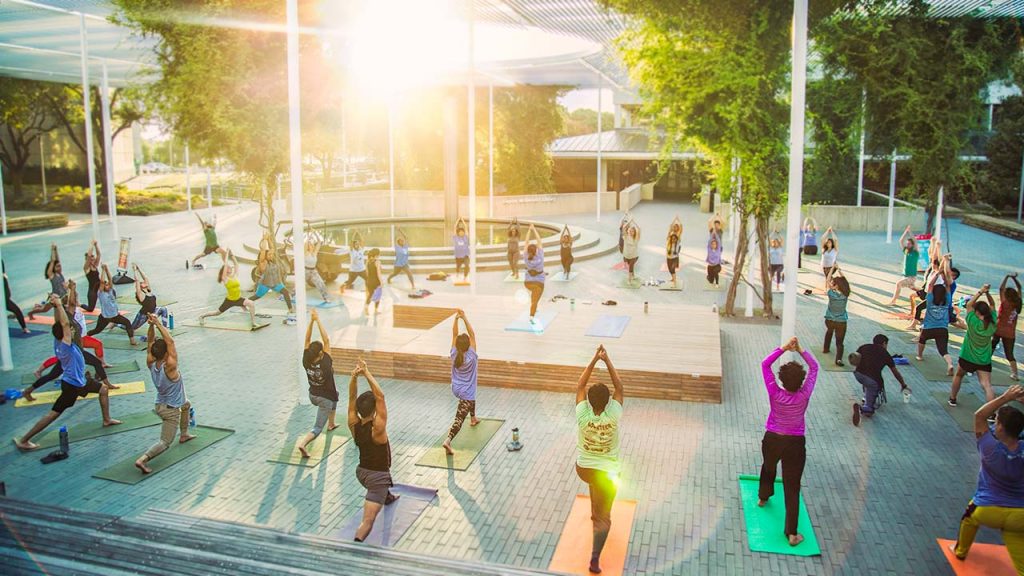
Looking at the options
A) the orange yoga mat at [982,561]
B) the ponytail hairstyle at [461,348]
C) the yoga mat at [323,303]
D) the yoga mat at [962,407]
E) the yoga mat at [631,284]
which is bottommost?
the orange yoga mat at [982,561]

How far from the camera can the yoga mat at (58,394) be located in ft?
37.4

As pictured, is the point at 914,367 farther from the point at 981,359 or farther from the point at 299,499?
the point at 299,499

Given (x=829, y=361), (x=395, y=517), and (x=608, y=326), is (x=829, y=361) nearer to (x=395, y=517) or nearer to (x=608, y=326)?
(x=608, y=326)

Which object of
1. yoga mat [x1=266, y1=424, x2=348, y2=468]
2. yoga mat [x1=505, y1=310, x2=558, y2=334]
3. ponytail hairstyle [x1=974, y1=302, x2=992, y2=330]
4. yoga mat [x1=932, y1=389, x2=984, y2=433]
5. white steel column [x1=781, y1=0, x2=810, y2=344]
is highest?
white steel column [x1=781, y1=0, x2=810, y2=344]

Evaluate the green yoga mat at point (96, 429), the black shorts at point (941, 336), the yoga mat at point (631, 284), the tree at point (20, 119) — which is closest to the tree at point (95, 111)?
the tree at point (20, 119)

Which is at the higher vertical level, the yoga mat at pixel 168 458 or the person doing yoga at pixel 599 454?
the person doing yoga at pixel 599 454

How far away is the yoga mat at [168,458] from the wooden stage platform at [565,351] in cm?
273

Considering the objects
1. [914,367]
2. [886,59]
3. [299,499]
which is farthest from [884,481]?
[886,59]

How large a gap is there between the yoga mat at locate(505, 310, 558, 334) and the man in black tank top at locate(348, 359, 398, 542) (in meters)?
6.50

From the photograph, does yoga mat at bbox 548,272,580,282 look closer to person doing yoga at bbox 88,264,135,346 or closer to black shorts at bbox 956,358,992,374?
person doing yoga at bbox 88,264,135,346

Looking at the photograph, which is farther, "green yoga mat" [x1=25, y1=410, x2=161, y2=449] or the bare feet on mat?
"green yoga mat" [x1=25, y1=410, x2=161, y2=449]

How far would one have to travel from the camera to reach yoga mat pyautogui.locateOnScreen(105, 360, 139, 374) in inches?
515

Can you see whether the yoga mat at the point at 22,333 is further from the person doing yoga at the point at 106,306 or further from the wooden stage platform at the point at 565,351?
the wooden stage platform at the point at 565,351

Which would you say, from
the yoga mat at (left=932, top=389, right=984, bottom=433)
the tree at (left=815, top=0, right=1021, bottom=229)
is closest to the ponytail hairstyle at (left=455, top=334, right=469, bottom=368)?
the yoga mat at (left=932, top=389, right=984, bottom=433)
